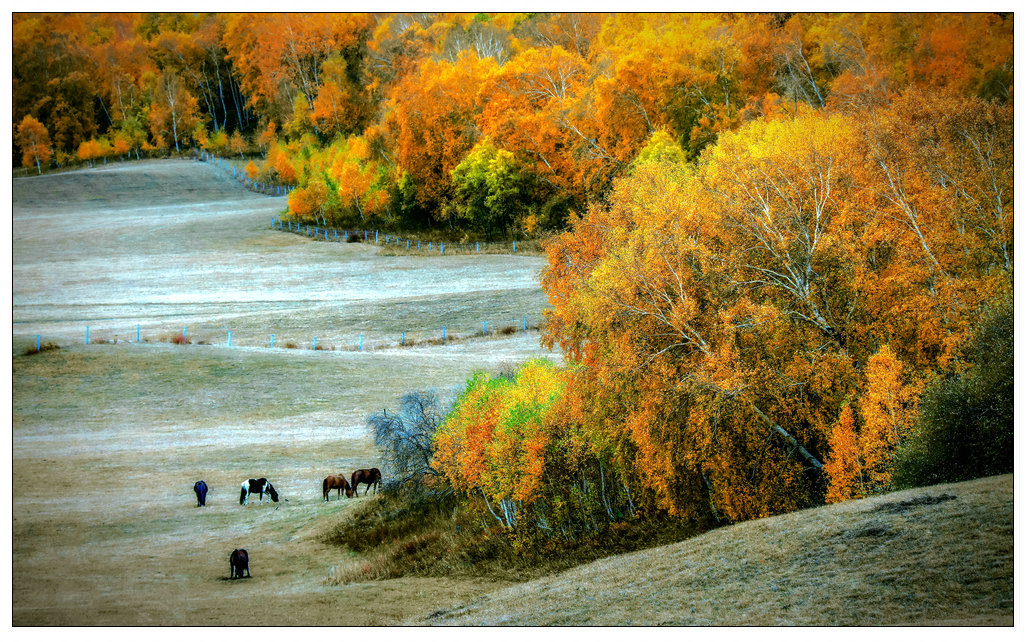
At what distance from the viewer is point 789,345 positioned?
348 inches

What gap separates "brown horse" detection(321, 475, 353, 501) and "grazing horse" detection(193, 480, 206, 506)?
1.01 m

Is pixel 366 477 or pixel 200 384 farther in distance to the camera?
pixel 200 384

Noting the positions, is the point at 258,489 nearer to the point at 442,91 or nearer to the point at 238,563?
the point at 238,563

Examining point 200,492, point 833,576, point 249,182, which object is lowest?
point 833,576

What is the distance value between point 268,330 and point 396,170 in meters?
2.14

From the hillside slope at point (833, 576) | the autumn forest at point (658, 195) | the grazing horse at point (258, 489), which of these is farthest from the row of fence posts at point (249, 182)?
the hillside slope at point (833, 576)

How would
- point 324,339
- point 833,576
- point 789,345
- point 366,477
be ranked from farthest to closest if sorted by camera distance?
point 324,339, point 366,477, point 789,345, point 833,576

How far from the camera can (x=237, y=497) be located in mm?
9414

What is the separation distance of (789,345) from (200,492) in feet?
17.0

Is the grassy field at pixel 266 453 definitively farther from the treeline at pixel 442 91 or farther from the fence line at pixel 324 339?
the treeline at pixel 442 91

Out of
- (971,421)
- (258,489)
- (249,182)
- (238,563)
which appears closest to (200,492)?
(258,489)

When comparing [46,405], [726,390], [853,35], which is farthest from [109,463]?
[853,35]
